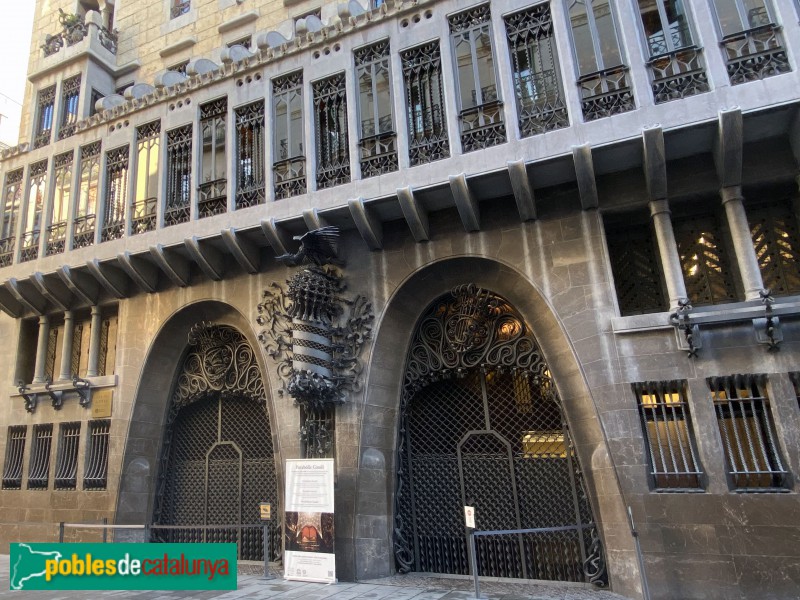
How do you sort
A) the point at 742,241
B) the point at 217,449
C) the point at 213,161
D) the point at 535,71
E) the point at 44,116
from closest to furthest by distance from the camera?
1. the point at 742,241
2. the point at 535,71
3. the point at 213,161
4. the point at 217,449
5. the point at 44,116

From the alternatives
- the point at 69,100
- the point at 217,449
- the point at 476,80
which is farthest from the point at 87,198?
the point at 476,80

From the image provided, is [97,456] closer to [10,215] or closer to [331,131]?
[10,215]

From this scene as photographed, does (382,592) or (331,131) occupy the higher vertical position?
(331,131)

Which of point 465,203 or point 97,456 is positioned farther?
point 97,456

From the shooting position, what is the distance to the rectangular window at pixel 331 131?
40.1 ft

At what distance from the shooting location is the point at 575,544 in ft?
33.8

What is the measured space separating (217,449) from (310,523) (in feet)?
16.3

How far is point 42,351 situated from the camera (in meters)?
16.2

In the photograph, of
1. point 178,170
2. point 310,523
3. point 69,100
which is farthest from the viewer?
point 69,100

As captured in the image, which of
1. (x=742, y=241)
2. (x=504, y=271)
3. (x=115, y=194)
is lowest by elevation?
(x=742, y=241)

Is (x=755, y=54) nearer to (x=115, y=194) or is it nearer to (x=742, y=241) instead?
(x=742, y=241)

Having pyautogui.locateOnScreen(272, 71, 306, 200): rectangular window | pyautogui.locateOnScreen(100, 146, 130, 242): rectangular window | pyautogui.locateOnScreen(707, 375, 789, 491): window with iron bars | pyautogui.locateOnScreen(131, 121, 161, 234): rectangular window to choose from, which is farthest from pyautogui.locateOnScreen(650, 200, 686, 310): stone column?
pyautogui.locateOnScreen(100, 146, 130, 242): rectangular window

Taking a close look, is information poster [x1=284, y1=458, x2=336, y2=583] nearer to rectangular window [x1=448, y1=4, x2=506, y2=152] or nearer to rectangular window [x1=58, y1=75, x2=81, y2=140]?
rectangular window [x1=448, y1=4, x2=506, y2=152]

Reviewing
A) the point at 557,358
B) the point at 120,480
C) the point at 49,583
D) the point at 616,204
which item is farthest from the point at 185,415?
the point at 616,204
